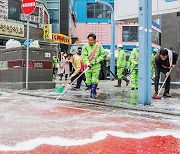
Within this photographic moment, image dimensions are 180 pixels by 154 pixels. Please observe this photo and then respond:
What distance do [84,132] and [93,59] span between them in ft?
13.4

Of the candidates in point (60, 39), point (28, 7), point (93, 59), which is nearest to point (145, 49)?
point (93, 59)

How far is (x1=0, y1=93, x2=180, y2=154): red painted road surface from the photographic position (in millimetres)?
3576

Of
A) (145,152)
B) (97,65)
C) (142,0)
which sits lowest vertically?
(145,152)

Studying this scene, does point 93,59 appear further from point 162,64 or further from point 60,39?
point 60,39

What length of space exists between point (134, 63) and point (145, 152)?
8.08 m

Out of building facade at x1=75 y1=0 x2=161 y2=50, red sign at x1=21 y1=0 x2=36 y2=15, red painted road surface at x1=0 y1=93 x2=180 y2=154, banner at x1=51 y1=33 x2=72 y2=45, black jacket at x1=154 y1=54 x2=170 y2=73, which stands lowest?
red painted road surface at x1=0 y1=93 x2=180 y2=154

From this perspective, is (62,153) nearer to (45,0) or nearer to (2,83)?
(2,83)

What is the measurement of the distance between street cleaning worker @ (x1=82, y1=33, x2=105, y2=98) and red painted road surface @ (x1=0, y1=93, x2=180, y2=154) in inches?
82.4

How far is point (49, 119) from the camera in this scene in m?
5.25

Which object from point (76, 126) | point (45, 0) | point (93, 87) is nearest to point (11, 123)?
point (76, 126)

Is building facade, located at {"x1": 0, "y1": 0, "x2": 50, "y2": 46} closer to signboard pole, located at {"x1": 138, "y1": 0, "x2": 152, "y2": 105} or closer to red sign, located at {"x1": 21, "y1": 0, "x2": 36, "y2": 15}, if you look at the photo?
red sign, located at {"x1": 21, "y1": 0, "x2": 36, "y2": 15}

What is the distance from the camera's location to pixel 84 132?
14.1 ft

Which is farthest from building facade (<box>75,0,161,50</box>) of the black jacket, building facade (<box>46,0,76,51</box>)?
the black jacket

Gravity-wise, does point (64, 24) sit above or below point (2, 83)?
above
